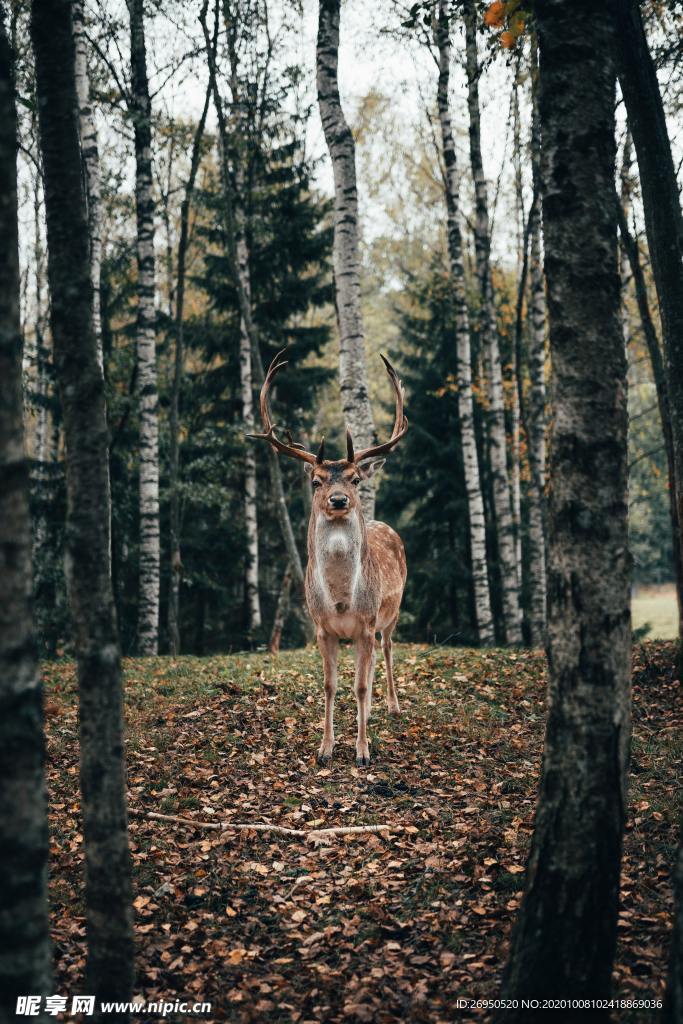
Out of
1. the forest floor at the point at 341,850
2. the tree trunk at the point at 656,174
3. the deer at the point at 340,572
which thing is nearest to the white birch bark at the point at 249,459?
the forest floor at the point at 341,850

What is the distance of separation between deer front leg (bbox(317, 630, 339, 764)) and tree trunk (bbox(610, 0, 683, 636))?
4.10 metres

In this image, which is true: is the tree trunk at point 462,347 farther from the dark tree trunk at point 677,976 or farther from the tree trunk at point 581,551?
the dark tree trunk at point 677,976

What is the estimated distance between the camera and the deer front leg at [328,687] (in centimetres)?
746

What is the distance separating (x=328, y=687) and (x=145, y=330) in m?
9.00

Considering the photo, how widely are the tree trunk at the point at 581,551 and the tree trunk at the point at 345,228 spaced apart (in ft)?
22.7

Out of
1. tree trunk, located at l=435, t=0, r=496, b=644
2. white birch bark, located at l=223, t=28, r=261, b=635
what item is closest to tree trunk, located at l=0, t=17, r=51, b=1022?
tree trunk, located at l=435, t=0, r=496, b=644

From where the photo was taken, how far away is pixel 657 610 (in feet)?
125

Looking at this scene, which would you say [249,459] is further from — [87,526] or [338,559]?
[87,526]

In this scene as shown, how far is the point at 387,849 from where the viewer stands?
5598mm

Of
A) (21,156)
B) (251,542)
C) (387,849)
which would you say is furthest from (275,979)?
(21,156)

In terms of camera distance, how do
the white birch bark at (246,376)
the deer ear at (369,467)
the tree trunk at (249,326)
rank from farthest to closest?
the white birch bark at (246,376), the tree trunk at (249,326), the deer ear at (369,467)

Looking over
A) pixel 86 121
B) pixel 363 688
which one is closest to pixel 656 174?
pixel 363 688

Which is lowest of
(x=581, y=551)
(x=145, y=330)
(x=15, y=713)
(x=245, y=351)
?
(x=15, y=713)

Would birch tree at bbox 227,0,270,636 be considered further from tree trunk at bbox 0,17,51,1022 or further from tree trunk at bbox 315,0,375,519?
tree trunk at bbox 0,17,51,1022
